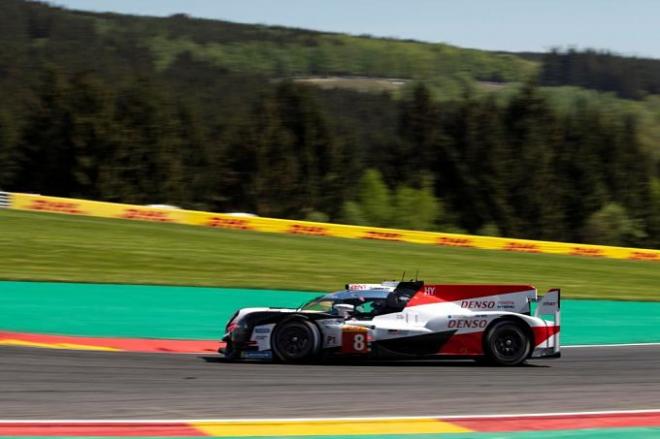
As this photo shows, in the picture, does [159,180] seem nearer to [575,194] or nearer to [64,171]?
[64,171]

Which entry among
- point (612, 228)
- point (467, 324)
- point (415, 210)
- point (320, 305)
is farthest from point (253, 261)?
point (612, 228)

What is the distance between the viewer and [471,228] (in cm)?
6419

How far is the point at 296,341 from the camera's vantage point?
34.9ft

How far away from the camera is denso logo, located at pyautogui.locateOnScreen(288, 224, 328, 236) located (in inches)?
1401

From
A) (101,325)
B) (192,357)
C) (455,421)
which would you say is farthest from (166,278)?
(455,421)

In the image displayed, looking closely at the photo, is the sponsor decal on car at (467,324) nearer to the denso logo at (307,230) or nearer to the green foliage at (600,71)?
the denso logo at (307,230)

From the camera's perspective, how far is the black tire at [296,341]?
10.6 m

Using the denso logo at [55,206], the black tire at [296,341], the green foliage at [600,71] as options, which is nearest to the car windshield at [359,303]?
the black tire at [296,341]

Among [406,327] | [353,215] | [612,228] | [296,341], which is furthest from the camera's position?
[612,228]

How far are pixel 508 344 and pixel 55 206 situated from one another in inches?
1071

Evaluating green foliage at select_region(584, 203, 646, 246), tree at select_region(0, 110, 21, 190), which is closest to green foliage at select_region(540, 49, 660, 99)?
green foliage at select_region(584, 203, 646, 246)

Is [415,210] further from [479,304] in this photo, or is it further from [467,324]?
[467,324]

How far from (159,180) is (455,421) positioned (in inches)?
2163

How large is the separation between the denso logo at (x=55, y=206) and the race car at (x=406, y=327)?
25.5m
